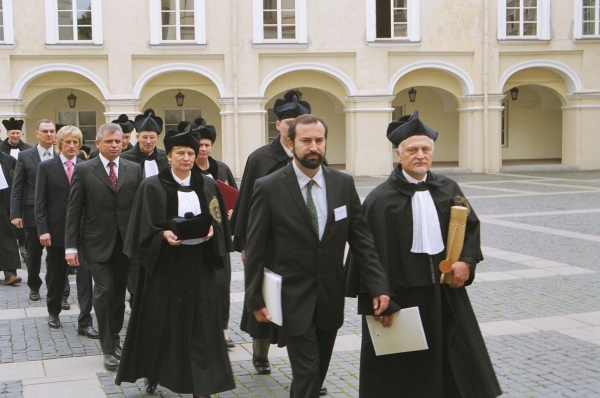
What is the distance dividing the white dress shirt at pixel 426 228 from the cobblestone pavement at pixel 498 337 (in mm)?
1522

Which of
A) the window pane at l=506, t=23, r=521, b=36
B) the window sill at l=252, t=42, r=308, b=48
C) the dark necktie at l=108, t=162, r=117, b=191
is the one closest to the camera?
the dark necktie at l=108, t=162, r=117, b=191

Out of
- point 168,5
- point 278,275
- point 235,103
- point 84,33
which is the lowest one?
point 278,275

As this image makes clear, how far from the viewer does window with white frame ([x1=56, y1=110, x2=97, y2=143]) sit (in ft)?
96.5

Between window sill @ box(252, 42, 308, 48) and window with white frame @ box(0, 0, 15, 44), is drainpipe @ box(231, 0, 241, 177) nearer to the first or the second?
window sill @ box(252, 42, 308, 48)

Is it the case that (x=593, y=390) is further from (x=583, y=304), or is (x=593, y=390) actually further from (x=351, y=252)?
(x=583, y=304)

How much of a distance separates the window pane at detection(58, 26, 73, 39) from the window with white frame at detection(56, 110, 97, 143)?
402 centimetres

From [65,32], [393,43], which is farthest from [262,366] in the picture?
[393,43]

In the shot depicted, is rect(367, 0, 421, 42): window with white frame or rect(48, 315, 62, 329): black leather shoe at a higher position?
rect(367, 0, 421, 42): window with white frame

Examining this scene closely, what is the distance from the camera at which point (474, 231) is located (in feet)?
16.6

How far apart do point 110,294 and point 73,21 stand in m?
20.6

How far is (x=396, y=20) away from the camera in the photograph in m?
27.7

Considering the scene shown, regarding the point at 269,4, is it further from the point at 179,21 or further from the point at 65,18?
the point at 65,18

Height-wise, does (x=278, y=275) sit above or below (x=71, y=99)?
below

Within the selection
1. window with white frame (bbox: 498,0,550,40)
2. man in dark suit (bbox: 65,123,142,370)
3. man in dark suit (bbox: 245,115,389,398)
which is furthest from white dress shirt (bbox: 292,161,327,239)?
window with white frame (bbox: 498,0,550,40)
